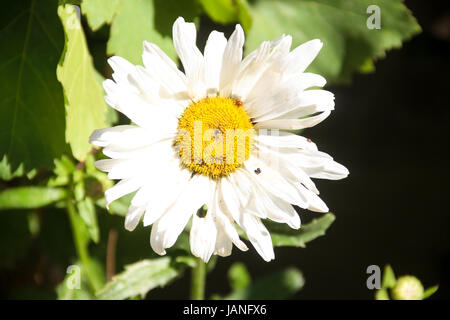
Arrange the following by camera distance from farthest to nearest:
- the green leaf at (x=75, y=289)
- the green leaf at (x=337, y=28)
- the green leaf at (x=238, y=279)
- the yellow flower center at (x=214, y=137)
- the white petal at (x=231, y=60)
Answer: the green leaf at (x=238, y=279), the green leaf at (x=337, y=28), the green leaf at (x=75, y=289), the yellow flower center at (x=214, y=137), the white petal at (x=231, y=60)

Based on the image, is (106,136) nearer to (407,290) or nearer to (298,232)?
(298,232)

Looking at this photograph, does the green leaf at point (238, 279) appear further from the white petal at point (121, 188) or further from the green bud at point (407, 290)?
the white petal at point (121, 188)

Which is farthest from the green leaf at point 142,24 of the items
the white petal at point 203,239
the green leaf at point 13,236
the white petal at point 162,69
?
the green leaf at point 13,236

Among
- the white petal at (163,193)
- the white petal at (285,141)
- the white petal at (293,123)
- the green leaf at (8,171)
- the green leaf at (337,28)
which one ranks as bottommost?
the white petal at (163,193)

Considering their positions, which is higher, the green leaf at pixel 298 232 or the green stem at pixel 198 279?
the green leaf at pixel 298 232

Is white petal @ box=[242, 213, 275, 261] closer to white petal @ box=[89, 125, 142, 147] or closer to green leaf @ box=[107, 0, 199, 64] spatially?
white petal @ box=[89, 125, 142, 147]

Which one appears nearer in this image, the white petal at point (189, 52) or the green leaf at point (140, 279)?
the white petal at point (189, 52)

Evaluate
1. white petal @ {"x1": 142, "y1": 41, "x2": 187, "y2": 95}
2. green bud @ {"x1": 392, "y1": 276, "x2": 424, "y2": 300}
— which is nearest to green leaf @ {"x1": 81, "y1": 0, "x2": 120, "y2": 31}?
white petal @ {"x1": 142, "y1": 41, "x2": 187, "y2": 95}

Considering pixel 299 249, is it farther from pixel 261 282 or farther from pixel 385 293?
pixel 385 293

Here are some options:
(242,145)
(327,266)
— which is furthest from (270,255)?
(327,266)
